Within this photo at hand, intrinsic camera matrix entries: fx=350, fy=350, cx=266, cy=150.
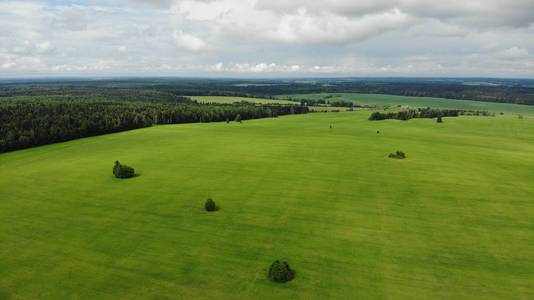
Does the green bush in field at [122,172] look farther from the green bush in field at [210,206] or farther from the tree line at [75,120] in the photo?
the tree line at [75,120]

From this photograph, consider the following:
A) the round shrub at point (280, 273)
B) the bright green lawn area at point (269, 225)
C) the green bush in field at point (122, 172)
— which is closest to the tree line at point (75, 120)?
the bright green lawn area at point (269, 225)

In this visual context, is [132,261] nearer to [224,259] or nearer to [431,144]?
[224,259]

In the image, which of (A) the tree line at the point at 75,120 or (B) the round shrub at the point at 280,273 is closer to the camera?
(B) the round shrub at the point at 280,273

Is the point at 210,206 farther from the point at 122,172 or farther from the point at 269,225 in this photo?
the point at 122,172

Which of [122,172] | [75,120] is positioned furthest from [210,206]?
[75,120]

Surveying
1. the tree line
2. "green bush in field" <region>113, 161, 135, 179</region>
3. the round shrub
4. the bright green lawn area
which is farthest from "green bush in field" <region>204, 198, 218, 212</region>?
the tree line

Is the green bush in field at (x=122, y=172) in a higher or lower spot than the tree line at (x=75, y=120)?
lower
